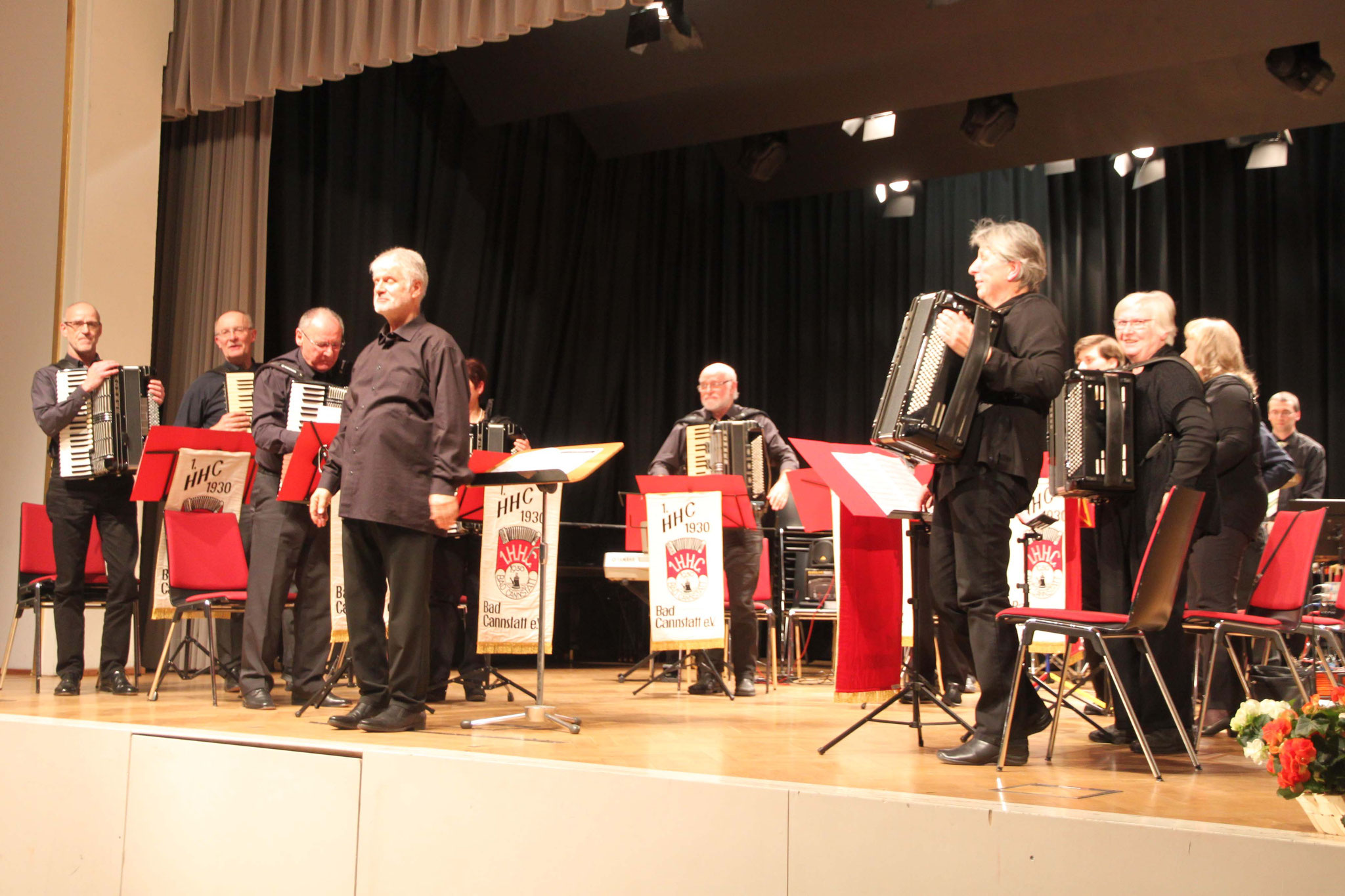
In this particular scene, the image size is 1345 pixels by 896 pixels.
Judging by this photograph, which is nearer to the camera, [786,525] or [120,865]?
[120,865]

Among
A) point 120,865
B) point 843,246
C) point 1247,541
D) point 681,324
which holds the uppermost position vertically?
point 843,246

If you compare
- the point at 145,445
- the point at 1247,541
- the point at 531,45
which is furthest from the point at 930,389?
the point at 531,45

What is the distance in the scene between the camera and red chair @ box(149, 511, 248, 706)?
493cm

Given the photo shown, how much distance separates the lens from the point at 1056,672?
772cm

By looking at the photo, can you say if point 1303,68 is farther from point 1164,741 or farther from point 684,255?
point 1164,741

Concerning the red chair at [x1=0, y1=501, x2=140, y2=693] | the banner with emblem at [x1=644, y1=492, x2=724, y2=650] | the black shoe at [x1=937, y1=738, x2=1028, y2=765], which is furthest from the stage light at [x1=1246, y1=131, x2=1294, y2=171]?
the red chair at [x1=0, y1=501, x2=140, y2=693]

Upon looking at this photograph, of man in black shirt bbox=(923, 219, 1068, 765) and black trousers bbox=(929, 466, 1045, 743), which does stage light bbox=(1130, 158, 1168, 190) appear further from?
black trousers bbox=(929, 466, 1045, 743)

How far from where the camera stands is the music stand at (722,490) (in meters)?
5.51

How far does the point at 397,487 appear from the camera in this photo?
3.71 metres

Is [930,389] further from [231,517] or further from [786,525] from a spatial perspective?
[786,525]

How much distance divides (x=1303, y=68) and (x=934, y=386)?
18.1 ft

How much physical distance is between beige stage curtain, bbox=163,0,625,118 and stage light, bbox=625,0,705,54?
0.85 meters

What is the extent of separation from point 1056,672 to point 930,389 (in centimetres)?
506

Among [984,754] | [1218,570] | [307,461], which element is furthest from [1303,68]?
[307,461]
